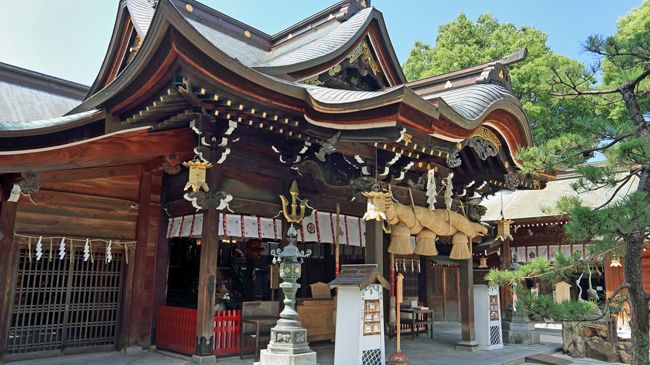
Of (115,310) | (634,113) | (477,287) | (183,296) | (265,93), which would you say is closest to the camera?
(634,113)

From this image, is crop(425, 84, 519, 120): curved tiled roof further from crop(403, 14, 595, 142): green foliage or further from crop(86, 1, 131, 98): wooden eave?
crop(403, 14, 595, 142): green foliage

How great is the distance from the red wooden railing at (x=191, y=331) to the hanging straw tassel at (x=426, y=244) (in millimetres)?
3568

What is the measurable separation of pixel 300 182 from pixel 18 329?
5235 mm

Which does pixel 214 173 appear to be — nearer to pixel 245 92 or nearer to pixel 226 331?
pixel 245 92

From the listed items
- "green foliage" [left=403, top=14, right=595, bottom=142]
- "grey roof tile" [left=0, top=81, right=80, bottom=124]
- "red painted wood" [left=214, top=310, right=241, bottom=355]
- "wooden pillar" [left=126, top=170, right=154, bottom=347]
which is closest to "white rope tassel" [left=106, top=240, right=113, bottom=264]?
"wooden pillar" [left=126, top=170, right=154, bottom=347]

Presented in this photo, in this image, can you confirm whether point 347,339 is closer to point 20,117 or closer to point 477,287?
point 477,287

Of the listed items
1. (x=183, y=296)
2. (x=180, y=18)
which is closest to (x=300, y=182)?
(x=180, y=18)

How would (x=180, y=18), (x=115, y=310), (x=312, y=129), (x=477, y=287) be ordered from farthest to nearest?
(x=477, y=287) → (x=115, y=310) → (x=312, y=129) → (x=180, y=18)

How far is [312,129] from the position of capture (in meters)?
7.29

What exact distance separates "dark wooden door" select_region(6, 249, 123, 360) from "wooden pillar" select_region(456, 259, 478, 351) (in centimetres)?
677

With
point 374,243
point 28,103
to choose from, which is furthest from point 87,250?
point 28,103

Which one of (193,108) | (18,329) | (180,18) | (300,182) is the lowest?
(18,329)

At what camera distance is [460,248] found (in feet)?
32.2

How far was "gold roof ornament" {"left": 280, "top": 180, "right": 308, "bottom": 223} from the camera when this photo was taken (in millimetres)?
8711
